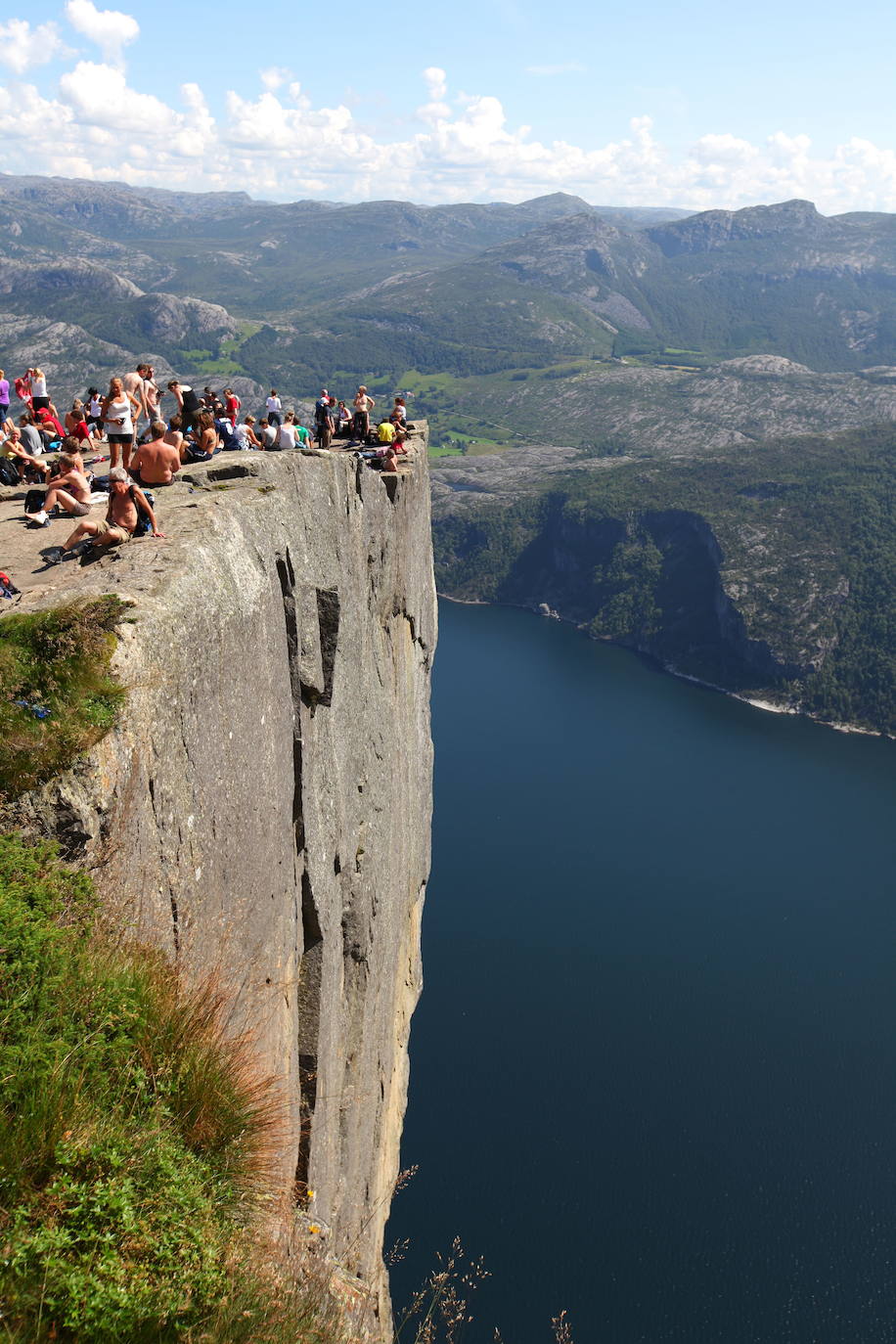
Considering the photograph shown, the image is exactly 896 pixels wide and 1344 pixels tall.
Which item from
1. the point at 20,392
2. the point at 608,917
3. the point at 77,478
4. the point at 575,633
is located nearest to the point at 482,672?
the point at 575,633

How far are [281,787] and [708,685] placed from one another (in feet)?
448

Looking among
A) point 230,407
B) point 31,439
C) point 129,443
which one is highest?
point 230,407

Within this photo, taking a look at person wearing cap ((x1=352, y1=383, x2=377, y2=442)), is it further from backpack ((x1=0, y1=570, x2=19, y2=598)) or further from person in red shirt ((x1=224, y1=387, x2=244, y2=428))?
backpack ((x1=0, y1=570, x2=19, y2=598))

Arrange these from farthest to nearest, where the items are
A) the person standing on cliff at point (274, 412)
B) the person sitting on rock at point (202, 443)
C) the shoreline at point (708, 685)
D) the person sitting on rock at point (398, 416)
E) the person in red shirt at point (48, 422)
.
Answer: the shoreline at point (708, 685)
the person sitting on rock at point (398, 416)
the person in red shirt at point (48, 422)
the person standing on cliff at point (274, 412)
the person sitting on rock at point (202, 443)

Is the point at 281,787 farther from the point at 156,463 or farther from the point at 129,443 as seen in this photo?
the point at 129,443

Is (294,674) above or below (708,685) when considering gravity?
above

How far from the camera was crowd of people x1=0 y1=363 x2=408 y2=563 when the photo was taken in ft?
35.0

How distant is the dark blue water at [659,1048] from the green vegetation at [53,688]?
156ft

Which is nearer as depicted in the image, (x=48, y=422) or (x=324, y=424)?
(x=48, y=422)

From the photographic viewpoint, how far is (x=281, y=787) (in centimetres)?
1059

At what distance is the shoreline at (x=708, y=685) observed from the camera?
4833 inches

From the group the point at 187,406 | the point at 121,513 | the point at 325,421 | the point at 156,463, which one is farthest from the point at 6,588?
the point at 325,421

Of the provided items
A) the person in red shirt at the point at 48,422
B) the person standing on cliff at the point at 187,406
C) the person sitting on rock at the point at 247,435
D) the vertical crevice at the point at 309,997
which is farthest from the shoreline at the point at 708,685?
the vertical crevice at the point at 309,997

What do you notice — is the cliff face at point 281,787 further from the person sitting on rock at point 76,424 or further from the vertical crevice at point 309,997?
the person sitting on rock at point 76,424
